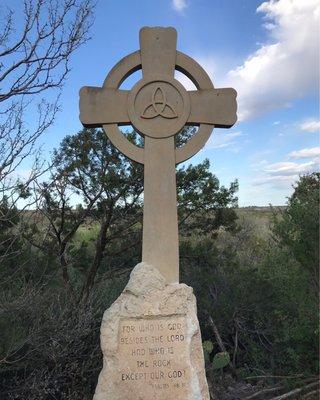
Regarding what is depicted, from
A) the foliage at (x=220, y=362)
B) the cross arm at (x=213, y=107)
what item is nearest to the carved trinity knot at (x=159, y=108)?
the cross arm at (x=213, y=107)

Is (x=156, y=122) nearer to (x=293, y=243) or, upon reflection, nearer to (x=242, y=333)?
(x=293, y=243)

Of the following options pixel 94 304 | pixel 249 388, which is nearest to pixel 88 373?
pixel 94 304

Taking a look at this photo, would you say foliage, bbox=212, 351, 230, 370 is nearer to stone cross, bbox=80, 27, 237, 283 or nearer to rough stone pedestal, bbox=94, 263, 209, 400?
rough stone pedestal, bbox=94, 263, 209, 400

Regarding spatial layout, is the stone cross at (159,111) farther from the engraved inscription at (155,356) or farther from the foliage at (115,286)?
the foliage at (115,286)

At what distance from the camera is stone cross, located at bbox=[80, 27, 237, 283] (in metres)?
4.02

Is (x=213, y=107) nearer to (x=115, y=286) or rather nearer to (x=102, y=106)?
(x=102, y=106)

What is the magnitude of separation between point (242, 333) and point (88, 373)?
8.26ft

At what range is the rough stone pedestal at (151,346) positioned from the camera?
3594 mm

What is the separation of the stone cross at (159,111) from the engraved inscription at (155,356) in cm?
73

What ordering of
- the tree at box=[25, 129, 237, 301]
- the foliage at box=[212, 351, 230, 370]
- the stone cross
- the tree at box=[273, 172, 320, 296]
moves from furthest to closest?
the tree at box=[25, 129, 237, 301] < the foliage at box=[212, 351, 230, 370] < the tree at box=[273, 172, 320, 296] < the stone cross

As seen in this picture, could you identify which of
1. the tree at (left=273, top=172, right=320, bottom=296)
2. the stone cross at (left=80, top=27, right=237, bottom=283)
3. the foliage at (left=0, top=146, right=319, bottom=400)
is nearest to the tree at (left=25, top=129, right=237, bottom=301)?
the foliage at (left=0, top=146, right=319, bottom=400)

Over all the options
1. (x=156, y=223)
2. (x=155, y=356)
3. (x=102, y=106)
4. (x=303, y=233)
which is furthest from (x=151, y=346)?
(x=303, y=233)

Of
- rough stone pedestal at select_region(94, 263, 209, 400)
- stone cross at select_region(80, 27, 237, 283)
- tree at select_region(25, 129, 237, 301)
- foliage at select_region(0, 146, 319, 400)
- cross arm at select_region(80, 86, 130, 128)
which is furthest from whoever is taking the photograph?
tree at select_region(25, 129, 237, 301)

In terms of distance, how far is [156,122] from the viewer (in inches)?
162
